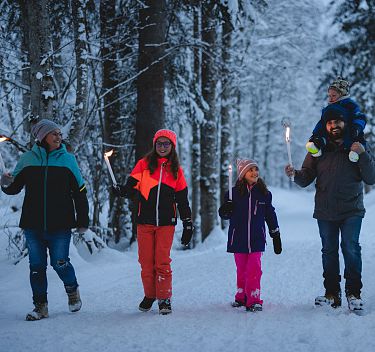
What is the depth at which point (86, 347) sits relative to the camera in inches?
148

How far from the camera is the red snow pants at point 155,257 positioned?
4.95 m

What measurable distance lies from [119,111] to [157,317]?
24.6 feet

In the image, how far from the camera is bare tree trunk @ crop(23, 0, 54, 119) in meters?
6.80

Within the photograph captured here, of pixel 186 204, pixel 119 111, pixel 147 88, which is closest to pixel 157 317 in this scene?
pixel 186 204

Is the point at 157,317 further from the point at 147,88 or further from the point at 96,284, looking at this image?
the point at 147,88

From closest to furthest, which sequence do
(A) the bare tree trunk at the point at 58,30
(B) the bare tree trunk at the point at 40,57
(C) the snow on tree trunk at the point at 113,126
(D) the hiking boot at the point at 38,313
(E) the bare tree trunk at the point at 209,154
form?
(D) the hiking boot at the point at 38,313 < (B) the bare tree trunk at the point at 40,57 < (A) the bare tree trunk at the point at 58,30 < (C) the snow on tree trunk at the point at 113,126 < (E) the bare tree trunk at the point at 209,154

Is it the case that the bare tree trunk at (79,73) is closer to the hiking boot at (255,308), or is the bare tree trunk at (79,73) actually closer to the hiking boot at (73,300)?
the hiking boot at (73,300)

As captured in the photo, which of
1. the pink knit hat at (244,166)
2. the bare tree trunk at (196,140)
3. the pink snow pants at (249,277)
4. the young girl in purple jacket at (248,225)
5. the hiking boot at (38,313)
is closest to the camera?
the hiking boot at (38,313)

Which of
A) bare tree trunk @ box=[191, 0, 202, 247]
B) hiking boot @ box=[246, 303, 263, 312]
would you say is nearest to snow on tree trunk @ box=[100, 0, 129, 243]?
bare tree trunk @ box=[191, 0, 202, 247]

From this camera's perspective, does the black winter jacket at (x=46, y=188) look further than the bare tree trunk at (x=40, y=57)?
No

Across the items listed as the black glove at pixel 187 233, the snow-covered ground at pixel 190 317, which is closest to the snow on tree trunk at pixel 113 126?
the snow-covered ground at pixel 190 317

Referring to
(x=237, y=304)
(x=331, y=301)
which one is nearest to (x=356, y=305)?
(x=331, y=301)

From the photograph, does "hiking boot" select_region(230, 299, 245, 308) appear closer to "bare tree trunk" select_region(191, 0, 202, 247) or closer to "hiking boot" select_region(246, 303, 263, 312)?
"hiking boot" select_region(246, 303, 263, 312)

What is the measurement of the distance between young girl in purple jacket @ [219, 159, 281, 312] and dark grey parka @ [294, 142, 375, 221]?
581 mm
